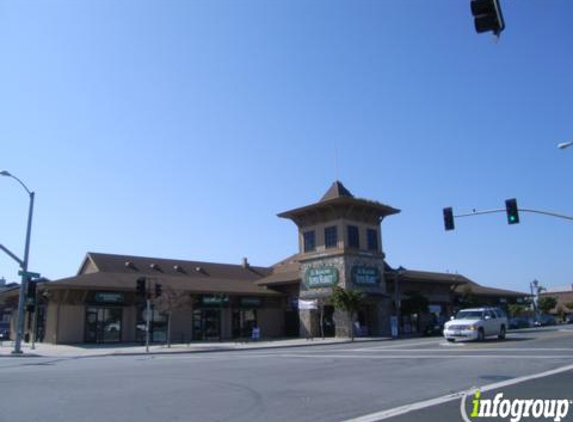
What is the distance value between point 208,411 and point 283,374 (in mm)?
5911

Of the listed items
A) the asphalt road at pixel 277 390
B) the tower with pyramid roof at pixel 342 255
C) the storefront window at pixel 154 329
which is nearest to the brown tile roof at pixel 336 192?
the tower with pyramid roof at pixel 342 255

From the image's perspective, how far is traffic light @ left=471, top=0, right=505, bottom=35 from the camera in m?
7.58

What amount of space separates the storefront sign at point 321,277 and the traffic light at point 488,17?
1454 inches

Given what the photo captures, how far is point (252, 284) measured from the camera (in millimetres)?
51281

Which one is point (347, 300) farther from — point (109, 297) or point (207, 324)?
point (109, 297)

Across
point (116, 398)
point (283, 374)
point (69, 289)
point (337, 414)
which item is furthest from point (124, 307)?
point (337, 414)

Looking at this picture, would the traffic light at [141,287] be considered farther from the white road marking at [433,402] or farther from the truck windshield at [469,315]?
the white road marking at [433,402]

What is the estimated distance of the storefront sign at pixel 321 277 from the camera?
4433 cm

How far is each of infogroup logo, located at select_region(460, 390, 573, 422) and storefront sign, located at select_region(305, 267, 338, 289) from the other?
113 feet

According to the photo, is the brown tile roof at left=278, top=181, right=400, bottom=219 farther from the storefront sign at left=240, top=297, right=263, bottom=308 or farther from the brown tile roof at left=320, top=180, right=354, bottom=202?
the storefront sign at left=240, top=297, right=263, bottom=308

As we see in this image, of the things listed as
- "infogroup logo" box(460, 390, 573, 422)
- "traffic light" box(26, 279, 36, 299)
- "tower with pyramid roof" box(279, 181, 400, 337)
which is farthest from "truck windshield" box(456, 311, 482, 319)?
"traffic light" box(26, 279, 36, 299)

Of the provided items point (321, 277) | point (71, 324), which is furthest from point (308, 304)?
point (71, 324)

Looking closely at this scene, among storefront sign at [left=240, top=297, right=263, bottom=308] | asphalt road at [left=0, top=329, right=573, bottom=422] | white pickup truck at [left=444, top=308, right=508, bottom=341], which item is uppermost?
storefront sign at [left=240, top=297, right=263, bottom=308]

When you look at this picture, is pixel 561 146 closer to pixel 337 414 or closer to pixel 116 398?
pixel 337 414
